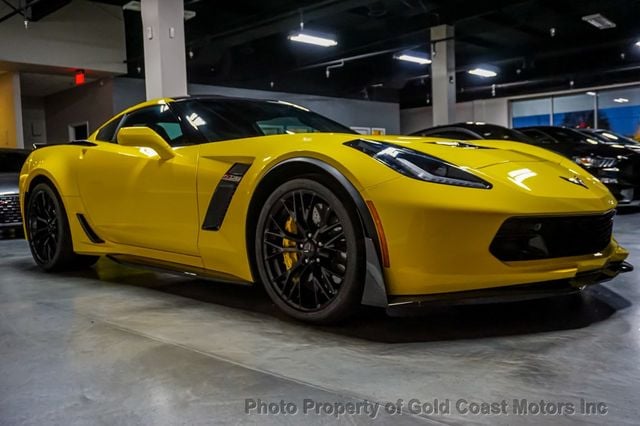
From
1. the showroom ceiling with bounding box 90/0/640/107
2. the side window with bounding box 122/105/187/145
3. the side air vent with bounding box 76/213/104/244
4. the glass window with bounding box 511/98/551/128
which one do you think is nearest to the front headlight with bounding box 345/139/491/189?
the side window with bounding box 122/105/187/145

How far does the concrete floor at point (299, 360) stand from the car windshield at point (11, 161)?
4.49 m

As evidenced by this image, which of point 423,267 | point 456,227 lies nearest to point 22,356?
point 423,267

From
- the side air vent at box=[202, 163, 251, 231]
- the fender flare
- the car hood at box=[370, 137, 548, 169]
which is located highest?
the car hood at box=[370, 137, 548, 169]

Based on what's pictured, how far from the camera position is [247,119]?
3148 mm

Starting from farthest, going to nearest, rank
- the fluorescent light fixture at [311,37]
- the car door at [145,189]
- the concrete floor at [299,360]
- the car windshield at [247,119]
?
the fluorescent light fixture at [311,37] → the car windshield at [247,119] → the car door at [145,189] → the concrete floor at [299,360]

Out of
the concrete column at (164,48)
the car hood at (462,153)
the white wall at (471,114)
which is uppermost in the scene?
the white wall at (471,114)

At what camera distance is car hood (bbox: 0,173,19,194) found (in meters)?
6.27

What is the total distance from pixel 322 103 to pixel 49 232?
14.7 meters

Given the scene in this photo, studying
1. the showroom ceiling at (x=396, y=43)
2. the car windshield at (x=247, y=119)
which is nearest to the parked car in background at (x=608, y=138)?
the showroom ceiling at (x=396, y=43)

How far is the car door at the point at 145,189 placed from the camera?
2773mm

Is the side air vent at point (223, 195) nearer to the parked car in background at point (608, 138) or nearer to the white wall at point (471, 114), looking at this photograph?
the parked car in background at point (608, 138)

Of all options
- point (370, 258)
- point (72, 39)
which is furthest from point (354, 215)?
point (72, 39)

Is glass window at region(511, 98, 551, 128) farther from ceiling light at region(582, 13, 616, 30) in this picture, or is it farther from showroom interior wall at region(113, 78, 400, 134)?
ceiling light at region(582, 13, 616, 30)

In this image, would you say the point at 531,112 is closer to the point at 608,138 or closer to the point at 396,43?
the point at 396,43
